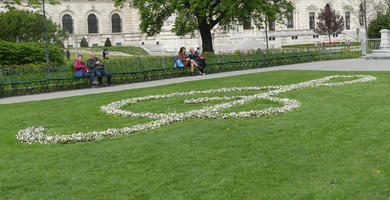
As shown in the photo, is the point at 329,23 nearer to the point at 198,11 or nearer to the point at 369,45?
the point at 369,45

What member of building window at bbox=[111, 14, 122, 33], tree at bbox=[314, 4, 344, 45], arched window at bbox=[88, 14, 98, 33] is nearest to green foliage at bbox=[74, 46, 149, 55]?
arched window at bbox=[88, 14, 98, 33]

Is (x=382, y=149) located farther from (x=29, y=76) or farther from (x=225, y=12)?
(x=225, y=12)

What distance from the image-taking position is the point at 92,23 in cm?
6494

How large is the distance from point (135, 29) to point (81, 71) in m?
47.0

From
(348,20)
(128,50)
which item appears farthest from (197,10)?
(348,20)

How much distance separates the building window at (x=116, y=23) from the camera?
218 feet

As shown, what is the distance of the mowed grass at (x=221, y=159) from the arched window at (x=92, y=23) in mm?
55296

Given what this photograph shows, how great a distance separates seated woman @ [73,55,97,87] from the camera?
65.3ft

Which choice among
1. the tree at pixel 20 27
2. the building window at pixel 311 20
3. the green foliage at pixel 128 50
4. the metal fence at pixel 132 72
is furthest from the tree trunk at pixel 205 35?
the building window at pixel 311 20

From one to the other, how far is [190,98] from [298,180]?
8.25m

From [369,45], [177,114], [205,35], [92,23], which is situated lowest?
[177,114]

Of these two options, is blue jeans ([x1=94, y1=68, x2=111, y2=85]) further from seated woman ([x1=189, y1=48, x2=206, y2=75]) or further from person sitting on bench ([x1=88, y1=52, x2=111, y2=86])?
seated woman ([x1=189, y1=48, x2=206, y2=75])

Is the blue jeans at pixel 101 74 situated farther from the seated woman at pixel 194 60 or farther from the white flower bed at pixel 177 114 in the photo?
the white flower bed at pixel 177 114

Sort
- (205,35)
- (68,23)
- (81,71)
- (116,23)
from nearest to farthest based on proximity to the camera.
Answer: (81,71) < (205,35) < (68,23) < (116,23)
